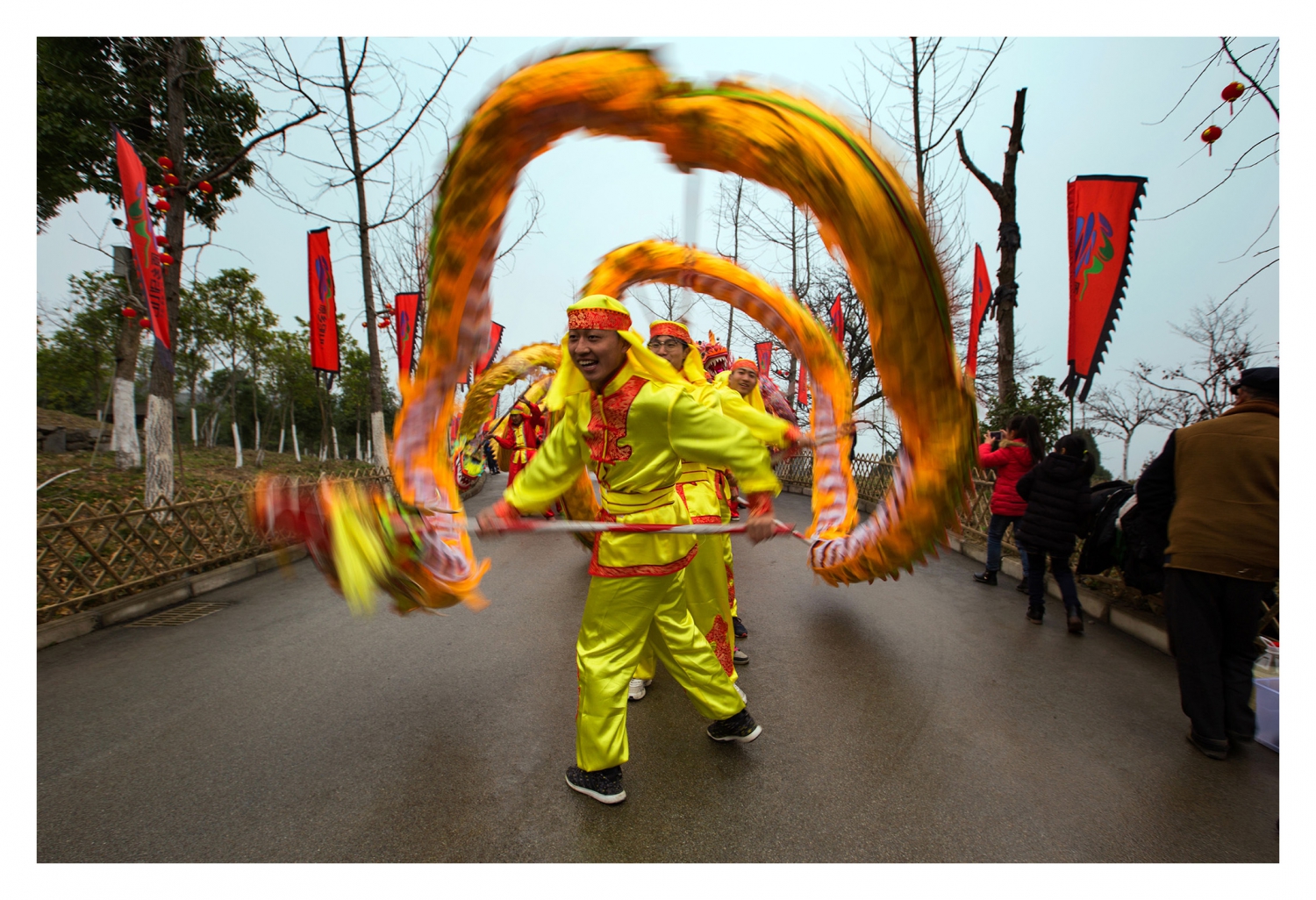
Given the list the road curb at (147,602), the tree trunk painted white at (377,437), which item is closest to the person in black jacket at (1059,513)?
the road curb at (147,602)

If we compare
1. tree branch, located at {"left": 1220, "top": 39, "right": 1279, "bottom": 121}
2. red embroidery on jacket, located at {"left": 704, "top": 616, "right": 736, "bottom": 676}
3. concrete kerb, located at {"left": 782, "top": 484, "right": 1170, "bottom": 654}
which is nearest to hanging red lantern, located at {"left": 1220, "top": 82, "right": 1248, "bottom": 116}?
tree branch, located at {"left": 1220, "top": 39, "right": 1279, "bottom": 121}

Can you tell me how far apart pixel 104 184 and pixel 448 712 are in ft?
→ 42.4

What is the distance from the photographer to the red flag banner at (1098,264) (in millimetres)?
4199

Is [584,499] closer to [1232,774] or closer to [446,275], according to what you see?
[446,275]

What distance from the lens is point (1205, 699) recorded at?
2537 mm

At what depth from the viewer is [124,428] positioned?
9.60 meters

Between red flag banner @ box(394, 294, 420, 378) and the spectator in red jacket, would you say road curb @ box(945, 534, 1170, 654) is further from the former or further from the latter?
red flag banner @ box(394, 294, 420, 378)

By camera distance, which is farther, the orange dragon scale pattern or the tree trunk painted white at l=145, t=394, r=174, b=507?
the tree trunk painted white at l=145, t=394, r=174, b=507

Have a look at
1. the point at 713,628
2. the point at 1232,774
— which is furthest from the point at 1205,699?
the point at 713,628

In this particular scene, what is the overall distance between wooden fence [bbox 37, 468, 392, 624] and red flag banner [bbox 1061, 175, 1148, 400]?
5.82m

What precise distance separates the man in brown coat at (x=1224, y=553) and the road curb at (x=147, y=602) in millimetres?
4466

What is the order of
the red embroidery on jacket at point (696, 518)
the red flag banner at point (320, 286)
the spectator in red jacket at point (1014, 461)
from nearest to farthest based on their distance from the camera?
the red embroidery on jacket at point (696, 518)
the spectator in red jacket at point (1014, 461)
the red flag banner at point (320, 286)

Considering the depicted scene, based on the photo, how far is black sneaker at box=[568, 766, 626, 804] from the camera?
216 centimetres

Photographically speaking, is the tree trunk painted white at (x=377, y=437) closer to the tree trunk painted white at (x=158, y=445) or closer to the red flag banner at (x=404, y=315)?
the red flag banner at (x=404, y=315)
